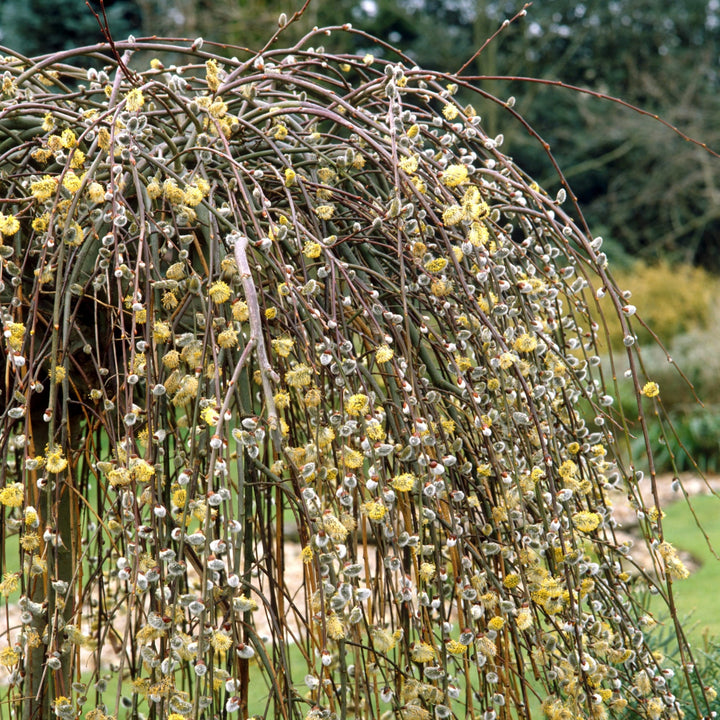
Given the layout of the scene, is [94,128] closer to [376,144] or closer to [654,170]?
[376,144]

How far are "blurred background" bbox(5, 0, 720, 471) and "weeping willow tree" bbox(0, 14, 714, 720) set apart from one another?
8.22 m

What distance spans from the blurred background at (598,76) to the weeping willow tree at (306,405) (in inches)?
324

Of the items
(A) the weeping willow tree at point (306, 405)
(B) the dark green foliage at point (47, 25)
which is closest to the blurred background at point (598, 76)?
(B) the dark green foliage at point (47, 25)

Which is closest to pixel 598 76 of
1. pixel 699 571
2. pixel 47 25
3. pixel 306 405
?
pixel 47 25

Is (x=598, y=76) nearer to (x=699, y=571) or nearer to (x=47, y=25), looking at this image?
(x=47, y=25)

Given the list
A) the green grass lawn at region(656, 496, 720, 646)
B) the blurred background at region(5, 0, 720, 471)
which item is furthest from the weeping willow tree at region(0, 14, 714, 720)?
the blurred background at region(5, 0, 720, 471)

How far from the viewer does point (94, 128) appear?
46.2 inches

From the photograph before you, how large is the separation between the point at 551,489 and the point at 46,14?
939 centimetres

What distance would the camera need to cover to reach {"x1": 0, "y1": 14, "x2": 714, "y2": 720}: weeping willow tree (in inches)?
40.5

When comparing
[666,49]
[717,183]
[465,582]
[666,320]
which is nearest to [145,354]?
[465,582]

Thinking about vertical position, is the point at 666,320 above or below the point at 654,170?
below

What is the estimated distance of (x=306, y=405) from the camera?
1.16 m

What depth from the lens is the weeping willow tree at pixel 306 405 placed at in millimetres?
1029

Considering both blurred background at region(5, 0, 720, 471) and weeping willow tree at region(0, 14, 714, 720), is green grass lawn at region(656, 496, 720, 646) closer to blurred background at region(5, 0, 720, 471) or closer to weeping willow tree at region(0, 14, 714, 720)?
weeping willow tree at region(0, 14, 714, 720)
